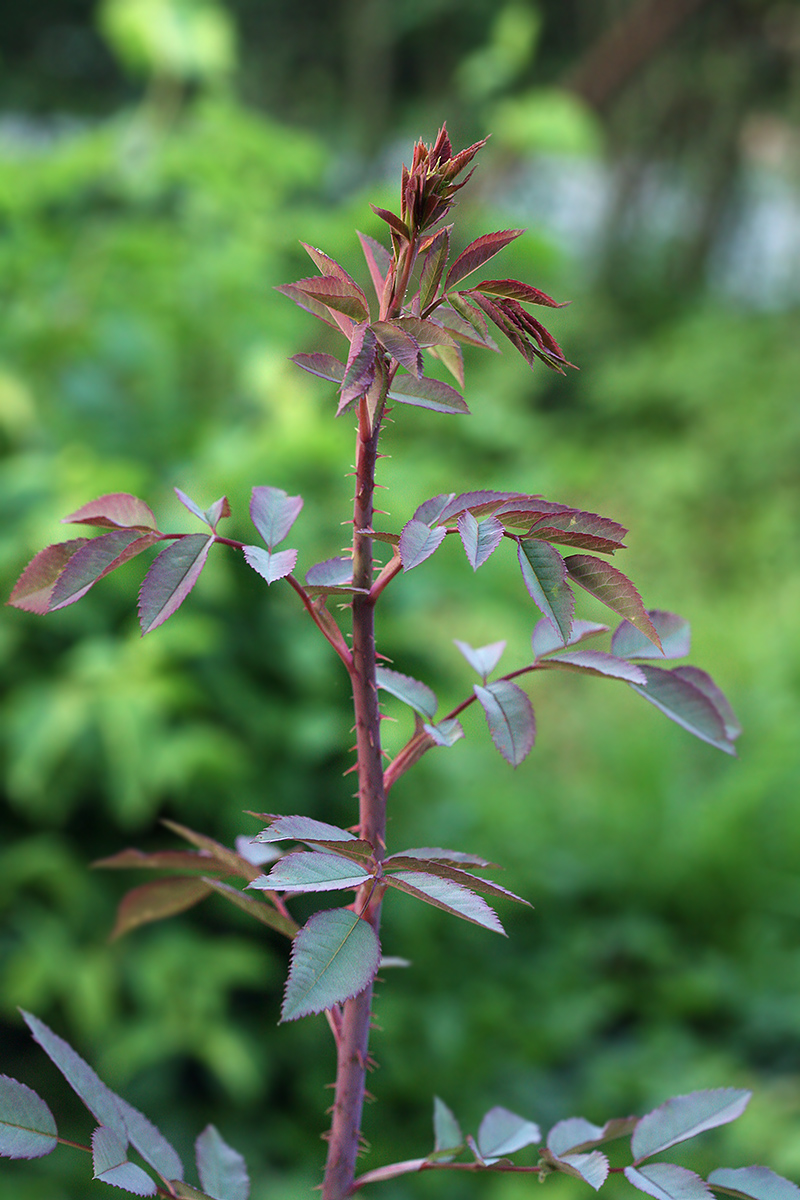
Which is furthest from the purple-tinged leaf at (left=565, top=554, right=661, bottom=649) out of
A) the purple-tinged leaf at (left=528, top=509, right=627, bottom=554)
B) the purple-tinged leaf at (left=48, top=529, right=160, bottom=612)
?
the purple-tinged leaf at (left=48, top=529, right=160, bottom=612)

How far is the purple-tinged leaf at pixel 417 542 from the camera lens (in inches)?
10.3

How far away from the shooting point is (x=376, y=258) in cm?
33

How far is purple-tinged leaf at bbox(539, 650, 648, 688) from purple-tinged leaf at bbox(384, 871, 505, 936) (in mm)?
68

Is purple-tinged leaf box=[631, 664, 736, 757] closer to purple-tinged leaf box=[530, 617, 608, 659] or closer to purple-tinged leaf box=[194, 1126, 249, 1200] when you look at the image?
purple-tinged leaf box=[530, 617, 608, 659]

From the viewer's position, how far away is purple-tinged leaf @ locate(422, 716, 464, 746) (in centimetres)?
30

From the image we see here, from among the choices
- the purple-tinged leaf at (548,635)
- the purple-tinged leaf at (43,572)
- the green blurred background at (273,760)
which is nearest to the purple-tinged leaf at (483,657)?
the purple-tinged leaf at (548,635)

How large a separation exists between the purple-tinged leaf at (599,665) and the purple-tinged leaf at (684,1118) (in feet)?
0.39

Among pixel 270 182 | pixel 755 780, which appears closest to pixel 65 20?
pixel 270 182

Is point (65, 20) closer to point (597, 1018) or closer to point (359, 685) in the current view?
point (597, 1018)

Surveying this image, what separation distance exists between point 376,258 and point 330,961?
0.20 m

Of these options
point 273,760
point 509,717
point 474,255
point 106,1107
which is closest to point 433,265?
point 474,255

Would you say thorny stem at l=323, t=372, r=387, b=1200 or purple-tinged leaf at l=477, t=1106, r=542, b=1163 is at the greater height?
thorny stem at l=323, t=372, r=387, b=1200

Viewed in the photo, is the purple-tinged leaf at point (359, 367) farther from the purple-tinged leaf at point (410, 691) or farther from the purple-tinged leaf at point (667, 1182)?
the purple-tinged leaf at point (667, 1182)

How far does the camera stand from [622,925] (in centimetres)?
182
